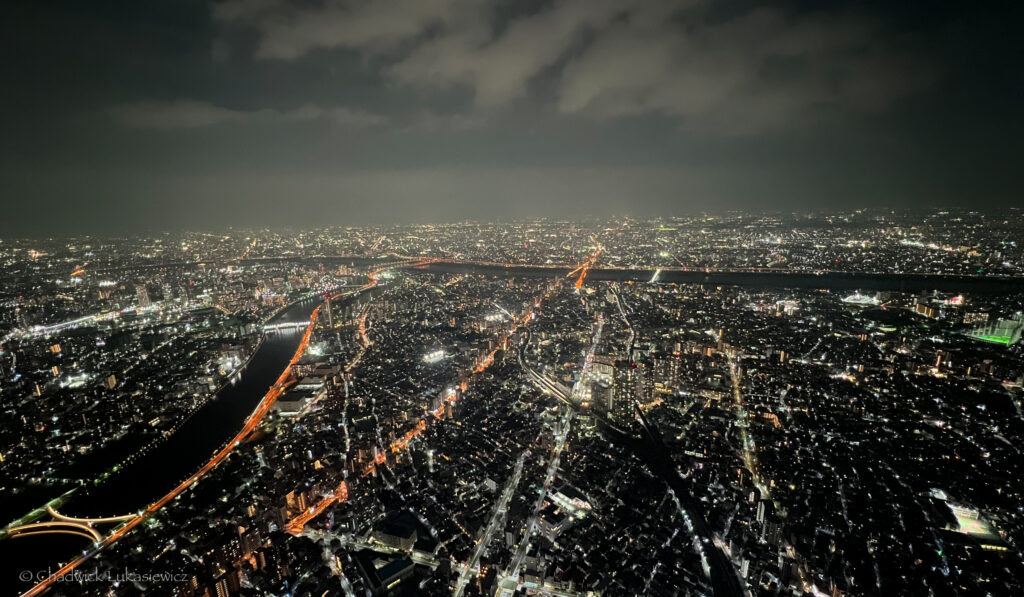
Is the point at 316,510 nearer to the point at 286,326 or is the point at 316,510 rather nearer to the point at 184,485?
the point at 184,485

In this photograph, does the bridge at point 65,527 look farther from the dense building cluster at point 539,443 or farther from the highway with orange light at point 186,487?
the highway with orange light at point 186,487

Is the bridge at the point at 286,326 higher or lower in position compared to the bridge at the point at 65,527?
higher

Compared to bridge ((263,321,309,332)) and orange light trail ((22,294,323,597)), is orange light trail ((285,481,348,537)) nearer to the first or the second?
orange light trail ((22,294,323,597))

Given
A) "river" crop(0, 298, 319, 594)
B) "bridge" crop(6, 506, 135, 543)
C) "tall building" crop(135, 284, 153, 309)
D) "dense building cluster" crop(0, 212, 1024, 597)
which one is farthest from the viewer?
"tall building" crop(135, 284, 153, 309)

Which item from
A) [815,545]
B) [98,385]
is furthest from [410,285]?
[815,545]

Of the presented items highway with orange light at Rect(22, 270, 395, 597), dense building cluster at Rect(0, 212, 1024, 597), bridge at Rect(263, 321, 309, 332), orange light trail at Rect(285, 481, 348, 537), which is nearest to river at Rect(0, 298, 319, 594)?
dense building cluster at Rect(0, 212, 1024, 597)

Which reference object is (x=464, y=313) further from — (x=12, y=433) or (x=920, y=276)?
(x=920, y=276)

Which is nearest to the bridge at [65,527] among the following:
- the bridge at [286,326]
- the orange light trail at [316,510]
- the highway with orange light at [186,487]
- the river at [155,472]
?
the river at [155,472]

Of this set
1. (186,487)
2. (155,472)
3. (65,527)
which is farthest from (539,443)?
(65,527)

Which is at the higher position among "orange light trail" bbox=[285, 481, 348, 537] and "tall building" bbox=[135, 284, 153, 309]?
"tall building" bbox=[135, 284, 153, 309]
